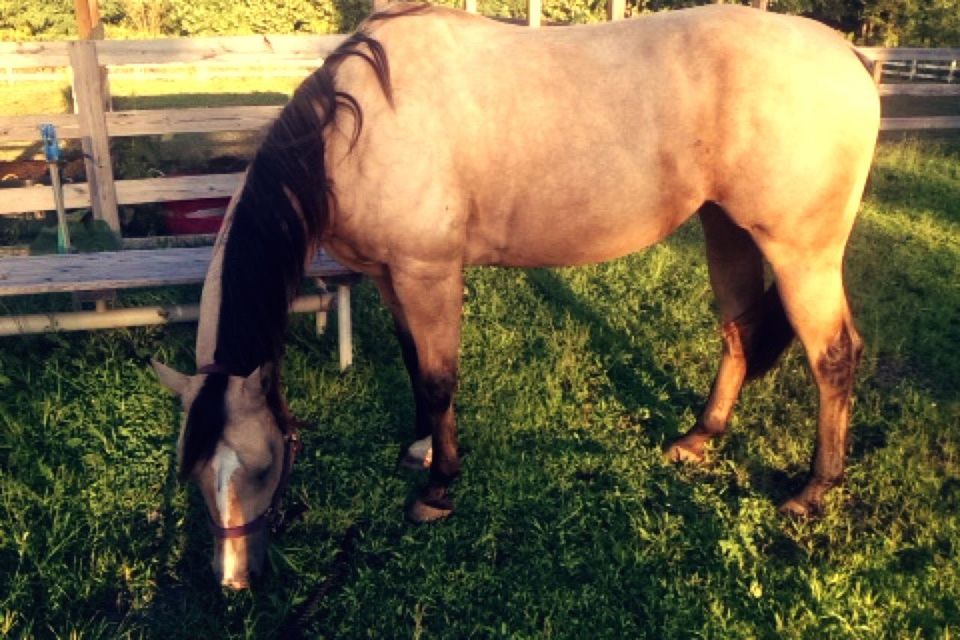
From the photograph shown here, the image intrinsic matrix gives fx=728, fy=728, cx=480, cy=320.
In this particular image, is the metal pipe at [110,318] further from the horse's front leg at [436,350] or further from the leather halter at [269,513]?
the leather halter at [269,513]

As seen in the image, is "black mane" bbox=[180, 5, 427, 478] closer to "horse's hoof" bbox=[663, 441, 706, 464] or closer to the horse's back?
the horse's back

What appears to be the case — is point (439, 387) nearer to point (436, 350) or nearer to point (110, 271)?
point (436, 350)

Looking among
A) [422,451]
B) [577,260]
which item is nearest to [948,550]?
[577,260]

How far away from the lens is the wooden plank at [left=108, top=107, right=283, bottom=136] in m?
6.06

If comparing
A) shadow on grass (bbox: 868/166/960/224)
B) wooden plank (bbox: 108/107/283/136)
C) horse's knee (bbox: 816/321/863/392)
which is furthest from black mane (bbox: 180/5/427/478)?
shadow on grass (bbox: 868/166/960/224)

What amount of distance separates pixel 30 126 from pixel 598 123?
195 inches

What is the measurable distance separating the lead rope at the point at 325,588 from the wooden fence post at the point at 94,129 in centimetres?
416

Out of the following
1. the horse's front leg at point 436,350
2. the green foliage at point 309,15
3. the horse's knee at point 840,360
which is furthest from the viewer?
the green foliage at point 309,15

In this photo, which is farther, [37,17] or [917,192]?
[37,17]

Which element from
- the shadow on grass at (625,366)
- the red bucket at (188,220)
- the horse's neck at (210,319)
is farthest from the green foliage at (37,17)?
the horse's neck at (210,319)

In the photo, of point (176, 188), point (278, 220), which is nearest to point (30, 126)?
point (176, 188)

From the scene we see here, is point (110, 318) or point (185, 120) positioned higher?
point (185, 120)

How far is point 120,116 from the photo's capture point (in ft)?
19.9

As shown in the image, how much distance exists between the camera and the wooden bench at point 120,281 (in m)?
4.09
